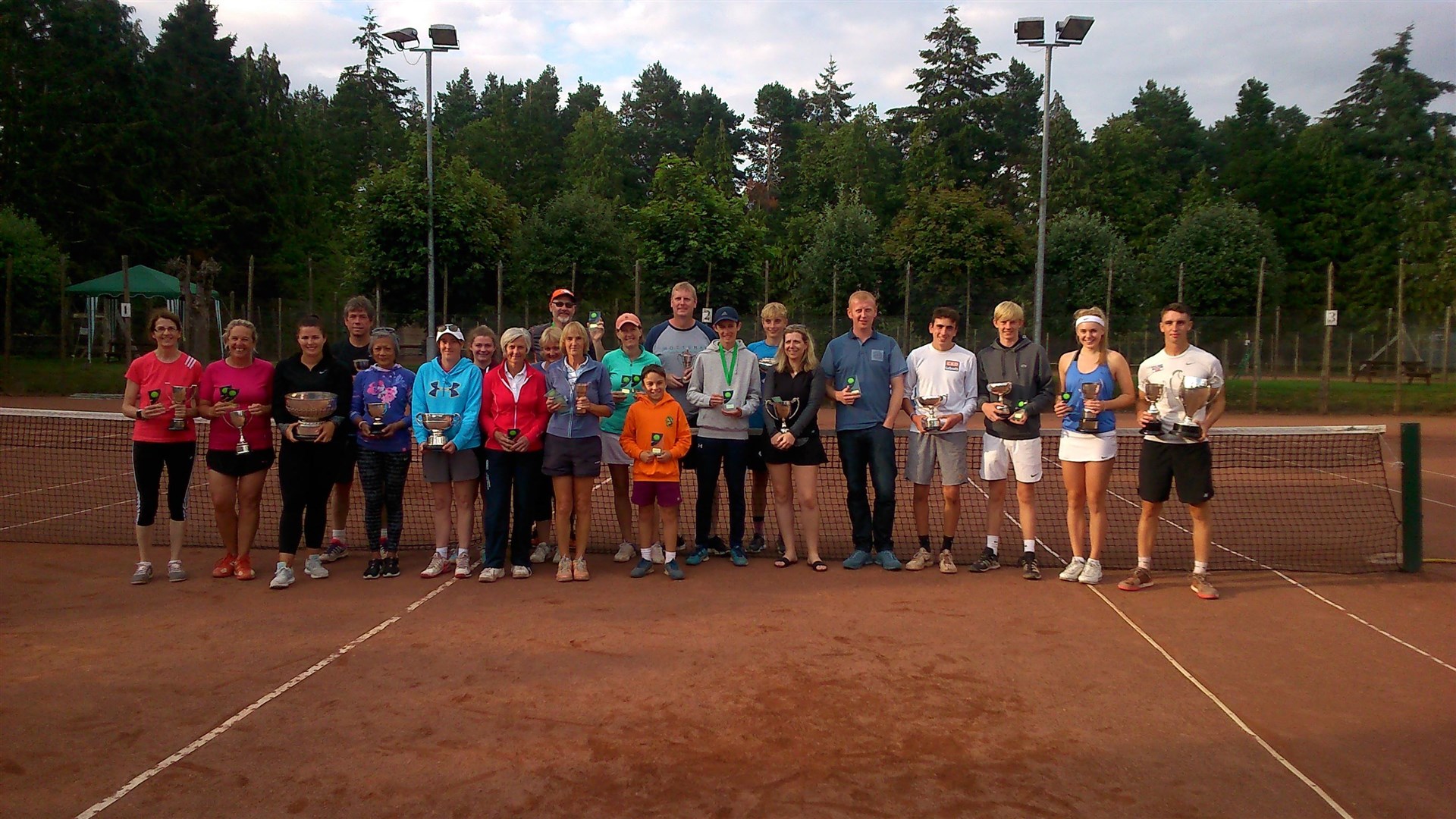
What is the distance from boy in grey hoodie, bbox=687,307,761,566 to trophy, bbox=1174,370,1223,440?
2.79 meters

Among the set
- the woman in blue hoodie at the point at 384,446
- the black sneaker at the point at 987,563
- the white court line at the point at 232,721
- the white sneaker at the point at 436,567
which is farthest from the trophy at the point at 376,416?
the black sneaker at the point at 987,563

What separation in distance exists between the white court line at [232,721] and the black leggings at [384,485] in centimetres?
98

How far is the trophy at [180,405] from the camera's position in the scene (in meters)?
6.35

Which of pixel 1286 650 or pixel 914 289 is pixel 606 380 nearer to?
pixel 1286 650

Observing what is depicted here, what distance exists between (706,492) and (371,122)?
5542cm

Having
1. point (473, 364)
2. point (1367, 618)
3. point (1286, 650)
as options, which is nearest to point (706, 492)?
point (473, 364)

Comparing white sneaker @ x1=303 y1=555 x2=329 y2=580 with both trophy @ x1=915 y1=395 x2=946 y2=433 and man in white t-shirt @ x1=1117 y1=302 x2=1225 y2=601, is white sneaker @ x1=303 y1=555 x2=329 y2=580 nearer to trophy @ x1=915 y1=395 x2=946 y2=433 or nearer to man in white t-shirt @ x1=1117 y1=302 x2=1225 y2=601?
trophy @ x1=915 y1=395 x2=946 y2=433

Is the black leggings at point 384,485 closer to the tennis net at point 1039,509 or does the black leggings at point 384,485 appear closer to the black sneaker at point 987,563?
the tennis net at point 1039,509

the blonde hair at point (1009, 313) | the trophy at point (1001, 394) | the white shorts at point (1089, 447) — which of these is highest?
the blonde hair at point (1009, 313)

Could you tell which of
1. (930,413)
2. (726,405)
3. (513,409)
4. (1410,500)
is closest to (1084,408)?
(930,413)

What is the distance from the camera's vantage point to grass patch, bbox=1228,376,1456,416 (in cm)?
2030

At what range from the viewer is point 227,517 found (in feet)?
21.9

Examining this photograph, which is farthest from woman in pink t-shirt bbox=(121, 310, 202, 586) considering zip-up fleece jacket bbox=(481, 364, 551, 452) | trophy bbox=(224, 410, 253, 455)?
zip-up fleece jacket bbox=(481, 364, 551, 452)

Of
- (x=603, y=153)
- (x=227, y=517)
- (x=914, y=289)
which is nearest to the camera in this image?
(x=227, y=517)
